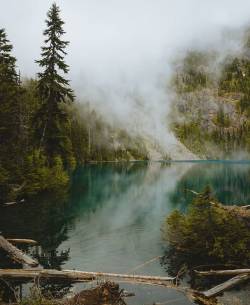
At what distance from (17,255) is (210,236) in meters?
10.7

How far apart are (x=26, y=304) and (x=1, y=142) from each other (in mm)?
29142

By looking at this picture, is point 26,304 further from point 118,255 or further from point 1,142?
point 1,142

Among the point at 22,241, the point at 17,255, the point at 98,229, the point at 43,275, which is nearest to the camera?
the point at 43,275

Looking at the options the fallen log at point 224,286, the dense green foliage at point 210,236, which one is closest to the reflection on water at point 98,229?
the fallen log at point 224,286

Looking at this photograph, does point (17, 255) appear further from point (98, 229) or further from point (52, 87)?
point (52, 87)

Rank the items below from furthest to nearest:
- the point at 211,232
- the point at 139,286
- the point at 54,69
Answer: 1. the point at 54,69
2. the point at 211,232
3. the point at 139,286

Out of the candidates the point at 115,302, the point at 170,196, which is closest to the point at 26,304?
the point at 115,302

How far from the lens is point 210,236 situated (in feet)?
75.6

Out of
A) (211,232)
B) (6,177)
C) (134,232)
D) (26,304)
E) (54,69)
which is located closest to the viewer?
(26,304)

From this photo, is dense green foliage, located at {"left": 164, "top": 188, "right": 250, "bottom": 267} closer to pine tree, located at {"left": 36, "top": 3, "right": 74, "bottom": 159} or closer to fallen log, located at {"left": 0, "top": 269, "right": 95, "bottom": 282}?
fallen log, located at {"left": 0, "top": 269, "right": 95, "bottom": 282}

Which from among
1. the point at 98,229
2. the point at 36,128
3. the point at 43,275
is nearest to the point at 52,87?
the point at 36,128

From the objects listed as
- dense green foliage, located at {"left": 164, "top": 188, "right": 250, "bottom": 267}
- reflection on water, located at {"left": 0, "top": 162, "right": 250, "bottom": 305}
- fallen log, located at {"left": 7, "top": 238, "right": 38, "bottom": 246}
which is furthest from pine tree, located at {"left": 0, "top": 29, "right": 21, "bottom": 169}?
dense green foliage, located at {"left": 164, "top": 188, "right": 250, "bottom": 267}

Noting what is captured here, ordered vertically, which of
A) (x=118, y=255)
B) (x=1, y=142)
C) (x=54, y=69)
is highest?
(x=54, y=69)

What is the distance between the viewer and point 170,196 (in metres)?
54.0
